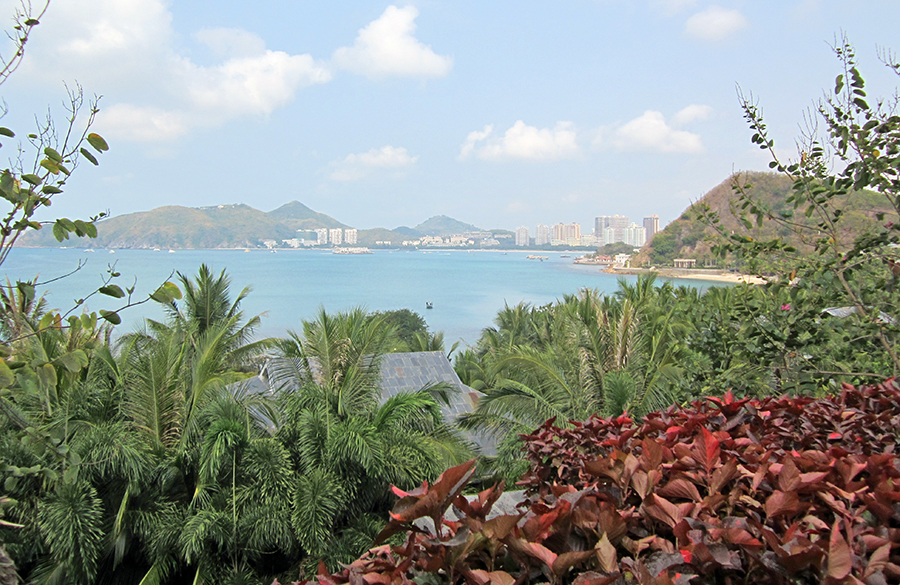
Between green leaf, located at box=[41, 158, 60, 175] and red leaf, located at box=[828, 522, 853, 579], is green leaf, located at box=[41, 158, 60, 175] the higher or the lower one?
the higher one

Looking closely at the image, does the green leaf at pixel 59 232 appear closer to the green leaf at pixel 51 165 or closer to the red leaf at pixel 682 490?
the green leaf at pixel 51 165

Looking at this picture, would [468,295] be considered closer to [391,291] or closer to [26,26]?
[391,291]

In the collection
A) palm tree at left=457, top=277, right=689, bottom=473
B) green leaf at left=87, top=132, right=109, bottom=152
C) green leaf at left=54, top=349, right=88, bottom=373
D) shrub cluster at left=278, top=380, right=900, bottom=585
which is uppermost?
green leaf at left=87, top=132, right=109, bottom=152

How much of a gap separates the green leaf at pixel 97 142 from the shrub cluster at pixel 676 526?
1936 millimetres

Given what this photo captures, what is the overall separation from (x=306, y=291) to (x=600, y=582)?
96.0 meters

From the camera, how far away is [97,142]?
244cm

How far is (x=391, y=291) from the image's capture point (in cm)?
9994

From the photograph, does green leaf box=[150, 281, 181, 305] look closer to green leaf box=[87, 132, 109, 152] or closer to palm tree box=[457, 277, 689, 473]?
green leaf box=[87, 132, 109, 152]

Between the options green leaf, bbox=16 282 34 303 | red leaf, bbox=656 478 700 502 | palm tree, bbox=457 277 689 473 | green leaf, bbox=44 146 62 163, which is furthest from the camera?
palm tree, bbox=457 277 689 473

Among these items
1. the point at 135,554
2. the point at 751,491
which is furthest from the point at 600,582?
the point at 135,554

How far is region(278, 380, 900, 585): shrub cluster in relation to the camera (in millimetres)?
1332

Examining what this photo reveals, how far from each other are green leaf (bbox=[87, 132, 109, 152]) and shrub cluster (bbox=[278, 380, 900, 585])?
194 centimetres

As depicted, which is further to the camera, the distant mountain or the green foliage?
the distant mountain

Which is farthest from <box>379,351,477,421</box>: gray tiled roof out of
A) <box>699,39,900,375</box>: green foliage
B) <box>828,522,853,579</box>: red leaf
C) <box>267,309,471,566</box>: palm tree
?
Answer: <box>828,522,853,579</box>: red leaf
